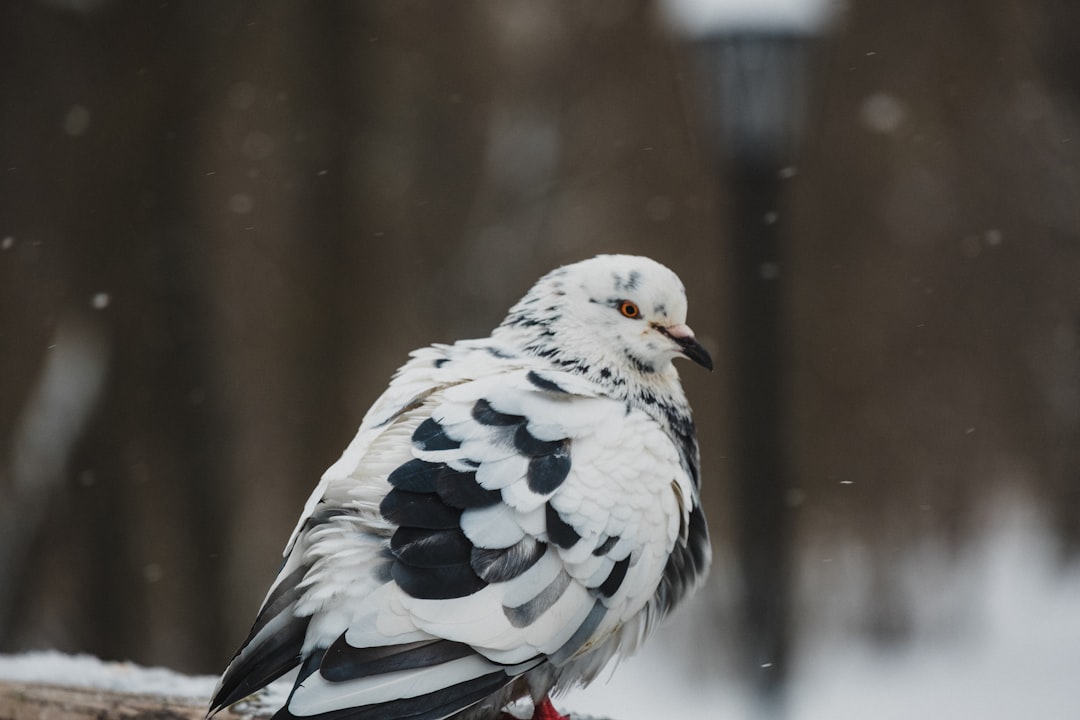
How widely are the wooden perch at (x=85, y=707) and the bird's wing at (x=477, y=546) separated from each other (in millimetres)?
759

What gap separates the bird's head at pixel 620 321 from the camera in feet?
10.7

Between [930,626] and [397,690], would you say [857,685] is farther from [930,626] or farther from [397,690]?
[397,690]

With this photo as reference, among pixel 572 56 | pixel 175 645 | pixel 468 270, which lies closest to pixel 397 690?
pixel 175 645

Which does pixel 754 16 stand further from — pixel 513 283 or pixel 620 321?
pixel 513 283

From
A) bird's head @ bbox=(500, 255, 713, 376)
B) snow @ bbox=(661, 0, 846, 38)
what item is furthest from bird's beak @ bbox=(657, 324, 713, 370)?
snow @ bbox=(661, 0, 846, 38)

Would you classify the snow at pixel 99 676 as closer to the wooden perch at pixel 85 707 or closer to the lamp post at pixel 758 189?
the wooden perch at pixel 85 707

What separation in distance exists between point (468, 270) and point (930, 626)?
14.1 ft

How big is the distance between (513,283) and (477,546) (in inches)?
254

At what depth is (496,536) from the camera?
2674 millimetres

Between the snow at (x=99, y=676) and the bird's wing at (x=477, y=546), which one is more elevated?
the bird's wing at (x=477, y=546)

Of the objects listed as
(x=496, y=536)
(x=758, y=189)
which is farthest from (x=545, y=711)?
(x=758, y=189)

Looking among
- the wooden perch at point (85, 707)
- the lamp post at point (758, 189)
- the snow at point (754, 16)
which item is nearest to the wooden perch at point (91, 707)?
the wooden perch at point (85, 707)

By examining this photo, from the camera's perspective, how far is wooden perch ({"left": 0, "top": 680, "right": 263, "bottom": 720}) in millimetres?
3145

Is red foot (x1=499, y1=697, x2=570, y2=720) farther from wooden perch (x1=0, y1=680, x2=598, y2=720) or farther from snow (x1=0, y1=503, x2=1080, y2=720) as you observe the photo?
snow (x1=0, y1=503, x2=1080, y2=720)
